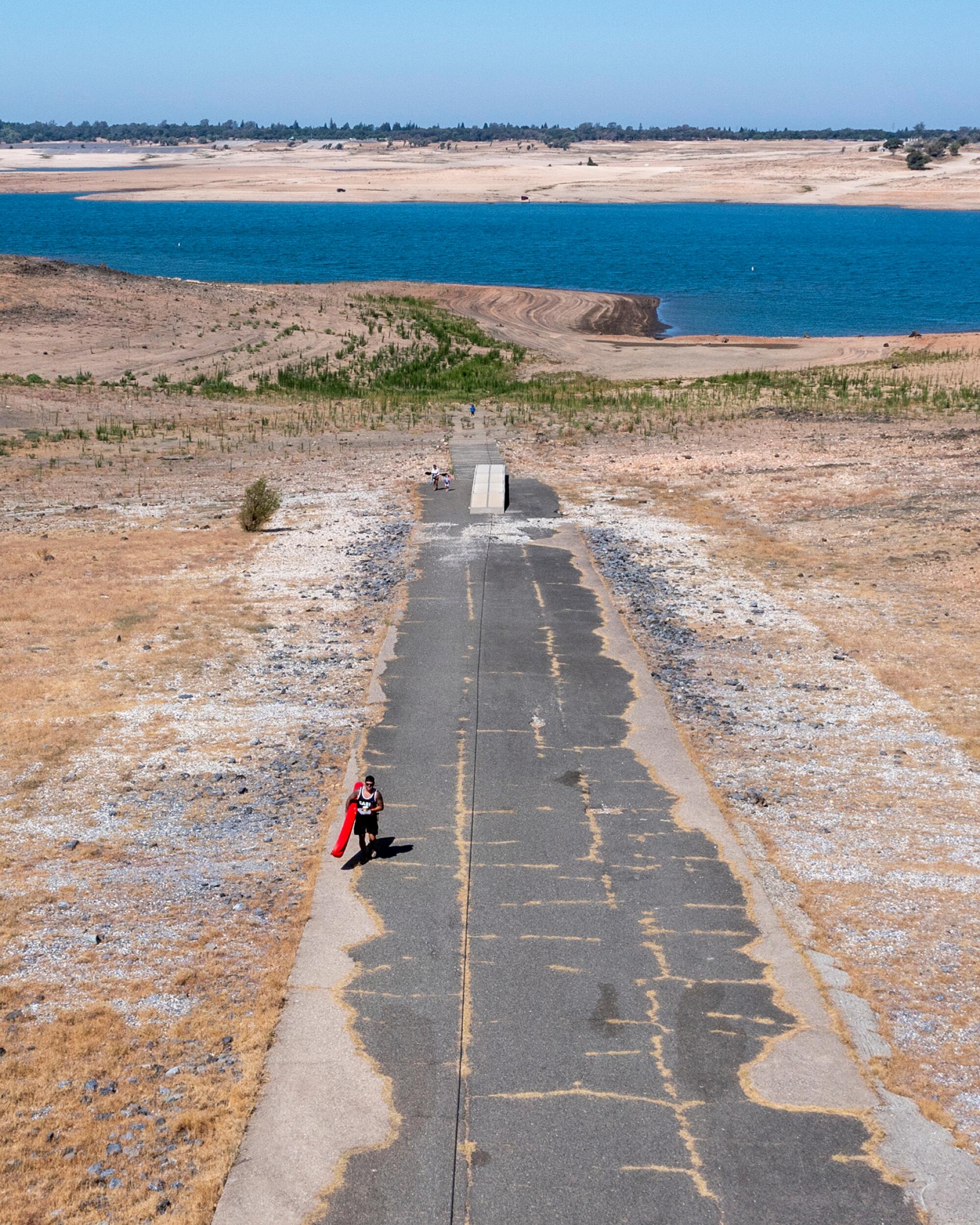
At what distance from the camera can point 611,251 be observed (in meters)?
114

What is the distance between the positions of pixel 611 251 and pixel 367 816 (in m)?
110

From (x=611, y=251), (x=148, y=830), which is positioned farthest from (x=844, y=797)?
(x=611, y=251)

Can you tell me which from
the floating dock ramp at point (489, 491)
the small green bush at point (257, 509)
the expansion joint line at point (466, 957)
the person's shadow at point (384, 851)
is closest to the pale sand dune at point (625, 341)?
the floating dock ramp at point (489, 491)

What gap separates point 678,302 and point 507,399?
41.9 meters

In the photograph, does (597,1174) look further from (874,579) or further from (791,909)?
(874,579)

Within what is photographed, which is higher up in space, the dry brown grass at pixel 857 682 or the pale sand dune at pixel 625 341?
the pale sand dune at pixel 625 341

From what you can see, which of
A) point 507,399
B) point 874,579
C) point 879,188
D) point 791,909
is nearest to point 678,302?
point 507,399

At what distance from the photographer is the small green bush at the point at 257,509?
25953 millimetres

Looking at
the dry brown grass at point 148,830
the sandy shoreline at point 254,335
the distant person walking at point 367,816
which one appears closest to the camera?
the dry brown grass at point 148,830

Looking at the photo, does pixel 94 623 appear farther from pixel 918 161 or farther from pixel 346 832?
pixel 918 161

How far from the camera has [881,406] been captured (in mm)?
40344

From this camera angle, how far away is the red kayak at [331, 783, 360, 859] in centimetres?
1230

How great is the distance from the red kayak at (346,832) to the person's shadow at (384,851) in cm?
14

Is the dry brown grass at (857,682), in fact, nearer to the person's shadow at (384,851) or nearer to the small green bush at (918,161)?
the person's shadow at (384,851)
